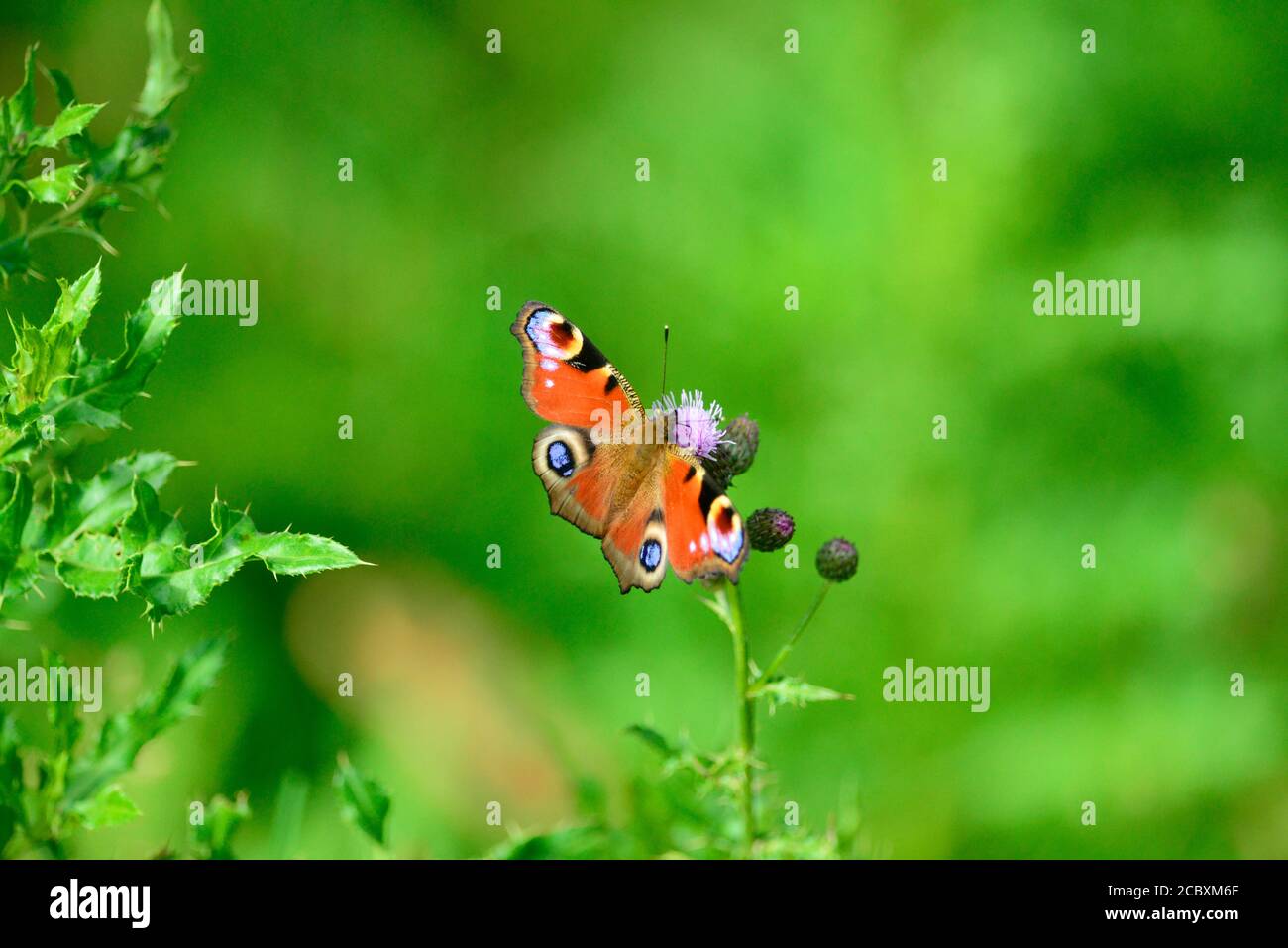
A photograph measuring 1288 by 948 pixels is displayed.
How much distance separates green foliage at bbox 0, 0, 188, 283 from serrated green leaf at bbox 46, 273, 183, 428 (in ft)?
0.69

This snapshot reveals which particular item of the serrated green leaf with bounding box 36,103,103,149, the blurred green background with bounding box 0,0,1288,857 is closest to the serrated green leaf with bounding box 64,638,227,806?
the serrated green leaf with bounding box 36,103,103,149

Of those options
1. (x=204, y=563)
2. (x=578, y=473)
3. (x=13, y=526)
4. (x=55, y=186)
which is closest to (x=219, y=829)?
(x=204, y=563)

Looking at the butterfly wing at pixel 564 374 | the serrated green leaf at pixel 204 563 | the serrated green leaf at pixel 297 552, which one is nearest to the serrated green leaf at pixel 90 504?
the serrated green leaf at pixel 204 563

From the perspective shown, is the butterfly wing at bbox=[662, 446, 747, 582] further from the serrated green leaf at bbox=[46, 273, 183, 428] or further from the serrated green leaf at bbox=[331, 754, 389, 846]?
the serrated green leaf at bbox=[46, 273, 183, 428]

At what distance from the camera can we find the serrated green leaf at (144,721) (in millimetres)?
2406

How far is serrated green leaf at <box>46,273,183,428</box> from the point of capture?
2.14m

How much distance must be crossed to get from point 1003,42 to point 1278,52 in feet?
3.65

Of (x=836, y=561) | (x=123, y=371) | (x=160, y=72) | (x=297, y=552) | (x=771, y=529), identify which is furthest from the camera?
(x=836, y=561)

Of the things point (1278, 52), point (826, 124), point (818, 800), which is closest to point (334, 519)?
point (818, 800)

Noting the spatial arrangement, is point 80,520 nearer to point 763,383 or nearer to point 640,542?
point 640,542

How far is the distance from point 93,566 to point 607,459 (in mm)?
1102

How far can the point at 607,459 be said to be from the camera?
9.00ft

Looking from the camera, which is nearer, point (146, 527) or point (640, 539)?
point (146, 527)

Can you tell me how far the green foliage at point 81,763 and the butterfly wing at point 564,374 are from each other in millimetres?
889
